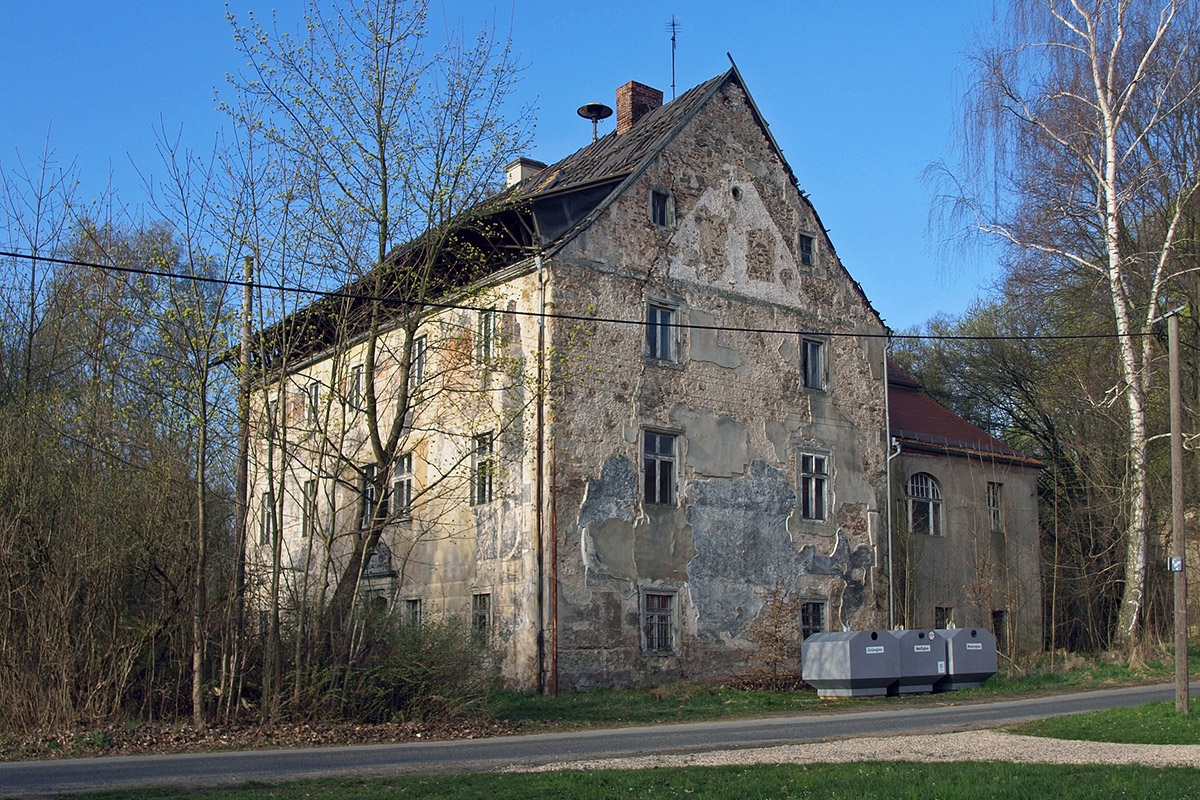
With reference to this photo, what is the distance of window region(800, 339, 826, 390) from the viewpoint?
27.0 m

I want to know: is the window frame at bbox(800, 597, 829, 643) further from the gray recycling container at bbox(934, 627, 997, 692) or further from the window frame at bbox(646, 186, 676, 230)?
the window frame at bbox(646, 186, 676, 230)

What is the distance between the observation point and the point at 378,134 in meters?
18.1

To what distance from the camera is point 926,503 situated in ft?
97.2

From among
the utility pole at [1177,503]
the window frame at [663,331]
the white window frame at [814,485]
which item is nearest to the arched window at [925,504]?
the white window frame at [814,485]

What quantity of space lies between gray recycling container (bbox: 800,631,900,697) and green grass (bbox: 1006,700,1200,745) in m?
5.92

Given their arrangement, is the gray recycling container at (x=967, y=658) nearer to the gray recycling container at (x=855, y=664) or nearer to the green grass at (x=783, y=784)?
the gray recycling container at (x=855, y=664)

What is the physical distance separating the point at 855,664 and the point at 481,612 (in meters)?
7.13

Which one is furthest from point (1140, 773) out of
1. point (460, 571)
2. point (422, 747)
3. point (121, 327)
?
point (121, 327)

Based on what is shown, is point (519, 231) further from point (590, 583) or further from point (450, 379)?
point (590, 583)

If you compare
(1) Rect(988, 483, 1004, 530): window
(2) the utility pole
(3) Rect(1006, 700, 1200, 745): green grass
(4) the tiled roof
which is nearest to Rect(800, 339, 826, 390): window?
(4) the tiled roof

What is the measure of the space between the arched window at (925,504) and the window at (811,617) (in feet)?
14.2

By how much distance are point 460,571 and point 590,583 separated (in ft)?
10.2

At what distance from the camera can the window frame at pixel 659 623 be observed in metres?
22.6

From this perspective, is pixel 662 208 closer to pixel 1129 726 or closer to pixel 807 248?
pixel 807 248
